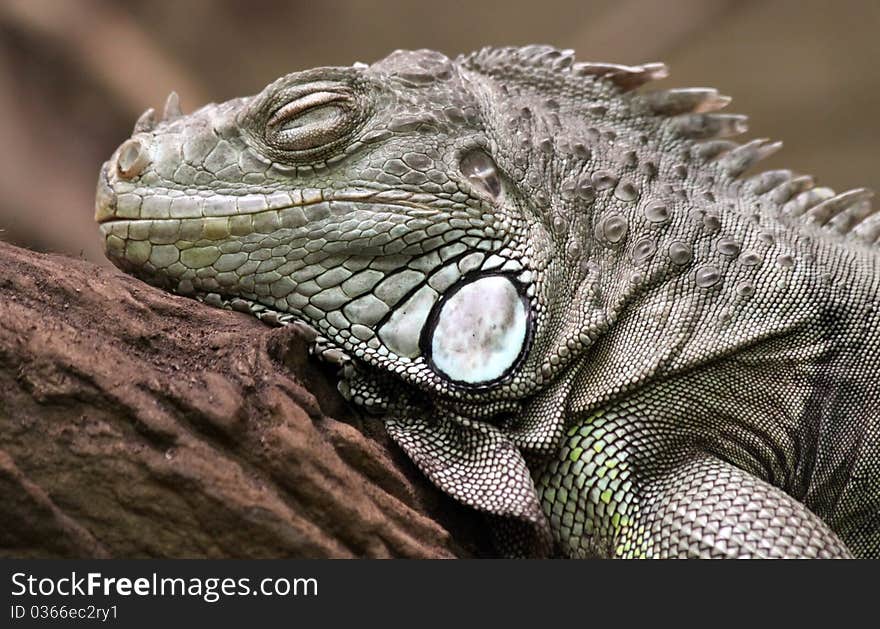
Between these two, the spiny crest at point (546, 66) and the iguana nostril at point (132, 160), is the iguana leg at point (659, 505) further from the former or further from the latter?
the iguana nostril at point (132, 160)

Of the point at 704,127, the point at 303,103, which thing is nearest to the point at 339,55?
the point at 704,127

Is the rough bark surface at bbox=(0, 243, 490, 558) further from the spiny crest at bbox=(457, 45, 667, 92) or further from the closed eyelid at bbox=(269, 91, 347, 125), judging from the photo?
the spiny crest at bbox=(457, 45, 667, 92)

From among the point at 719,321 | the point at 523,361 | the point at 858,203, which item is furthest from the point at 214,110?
the point at 858,203

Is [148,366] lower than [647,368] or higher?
lower

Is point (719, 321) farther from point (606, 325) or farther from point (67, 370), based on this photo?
point (67, 370)

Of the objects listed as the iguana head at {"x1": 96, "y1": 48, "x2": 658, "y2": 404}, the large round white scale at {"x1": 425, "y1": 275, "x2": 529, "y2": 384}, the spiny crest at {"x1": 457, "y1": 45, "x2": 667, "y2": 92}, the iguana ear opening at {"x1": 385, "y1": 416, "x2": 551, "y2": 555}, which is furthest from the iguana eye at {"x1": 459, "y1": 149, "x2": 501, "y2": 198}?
the iguana ear opening at {"x1": 385, "y1": 416, "x2": 551, "y2": 555}
